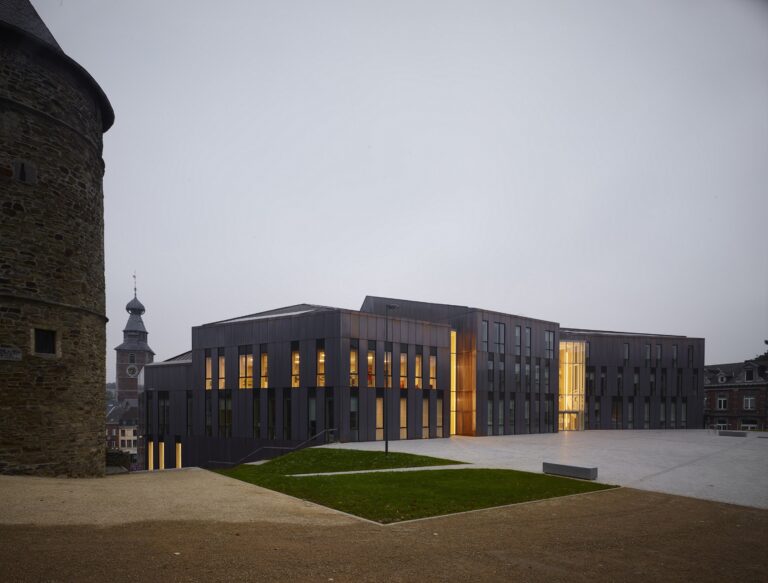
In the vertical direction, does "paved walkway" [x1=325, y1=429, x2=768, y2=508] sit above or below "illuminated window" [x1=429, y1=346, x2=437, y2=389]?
below

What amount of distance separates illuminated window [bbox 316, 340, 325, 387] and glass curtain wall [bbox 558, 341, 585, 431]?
29.5m

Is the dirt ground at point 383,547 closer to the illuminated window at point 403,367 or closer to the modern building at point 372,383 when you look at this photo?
the modern building at point 372,383

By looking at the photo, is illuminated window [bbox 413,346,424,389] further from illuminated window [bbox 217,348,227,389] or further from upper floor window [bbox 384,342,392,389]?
illuminated window [bbox 217,348,227,389]

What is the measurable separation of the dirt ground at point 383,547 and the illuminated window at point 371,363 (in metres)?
22.1

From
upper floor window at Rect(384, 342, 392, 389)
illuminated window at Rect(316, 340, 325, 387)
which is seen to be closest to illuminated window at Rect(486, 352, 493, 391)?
upper floor window at Rect(384, 342, 392, 389)

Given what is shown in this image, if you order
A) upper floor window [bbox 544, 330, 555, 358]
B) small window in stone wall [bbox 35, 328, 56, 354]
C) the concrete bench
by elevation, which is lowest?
the concrete bench

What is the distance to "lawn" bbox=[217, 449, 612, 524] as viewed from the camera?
43.5 feet

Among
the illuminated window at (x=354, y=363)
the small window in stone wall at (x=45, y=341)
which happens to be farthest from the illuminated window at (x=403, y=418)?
the small window in stone wall at (x=45, y=341)

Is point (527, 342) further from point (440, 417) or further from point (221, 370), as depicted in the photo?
point (221, 370)

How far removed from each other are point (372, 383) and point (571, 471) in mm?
17845

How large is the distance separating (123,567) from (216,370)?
33231 mm

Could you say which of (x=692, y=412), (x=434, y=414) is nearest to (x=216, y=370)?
(x=434, y=414)

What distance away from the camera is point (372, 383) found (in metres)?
35.2

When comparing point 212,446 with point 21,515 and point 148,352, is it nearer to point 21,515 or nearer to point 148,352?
point 21,515
